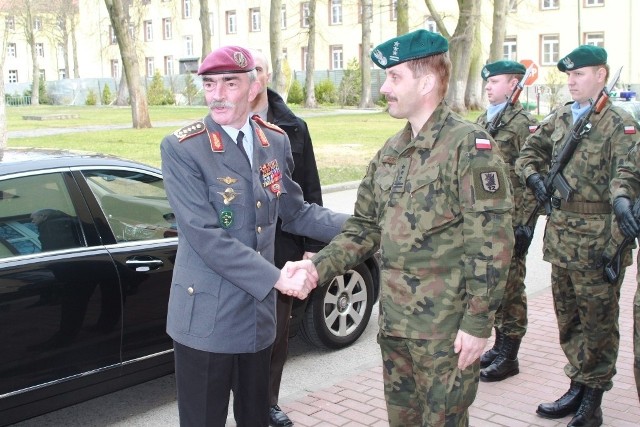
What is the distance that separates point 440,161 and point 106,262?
7.19 ft

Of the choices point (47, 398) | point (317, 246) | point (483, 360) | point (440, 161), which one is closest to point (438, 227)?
point (440, 161)

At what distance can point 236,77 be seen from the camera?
3.13m

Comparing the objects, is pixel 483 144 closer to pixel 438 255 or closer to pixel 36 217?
pixel 438 255

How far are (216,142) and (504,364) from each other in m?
2.94

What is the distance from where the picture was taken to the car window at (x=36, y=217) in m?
4.10

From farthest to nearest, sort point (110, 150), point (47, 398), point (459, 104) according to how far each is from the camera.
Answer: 1. point (459, 104)
2. point (110, 150)
3. point (47, 398)

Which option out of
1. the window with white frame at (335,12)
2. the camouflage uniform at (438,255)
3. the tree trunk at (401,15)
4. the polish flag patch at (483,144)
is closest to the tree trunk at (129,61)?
the tree trunk at (401,15)

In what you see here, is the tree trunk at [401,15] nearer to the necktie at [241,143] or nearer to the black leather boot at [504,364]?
the black leather boot at [504,364]

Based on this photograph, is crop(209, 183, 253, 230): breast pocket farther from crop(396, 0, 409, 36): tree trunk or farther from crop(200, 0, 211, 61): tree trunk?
crop(200, 0, 211, 61): tree trunk

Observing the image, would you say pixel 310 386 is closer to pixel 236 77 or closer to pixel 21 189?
pixel 21 189

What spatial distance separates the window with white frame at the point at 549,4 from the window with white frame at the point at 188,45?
30797mm

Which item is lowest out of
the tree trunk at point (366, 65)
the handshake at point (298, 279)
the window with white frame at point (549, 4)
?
the handshake at point (298, 279)

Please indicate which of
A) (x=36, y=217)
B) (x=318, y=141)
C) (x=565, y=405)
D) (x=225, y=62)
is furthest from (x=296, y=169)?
(x=318, y=141)

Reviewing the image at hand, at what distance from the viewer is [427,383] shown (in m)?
2.99
